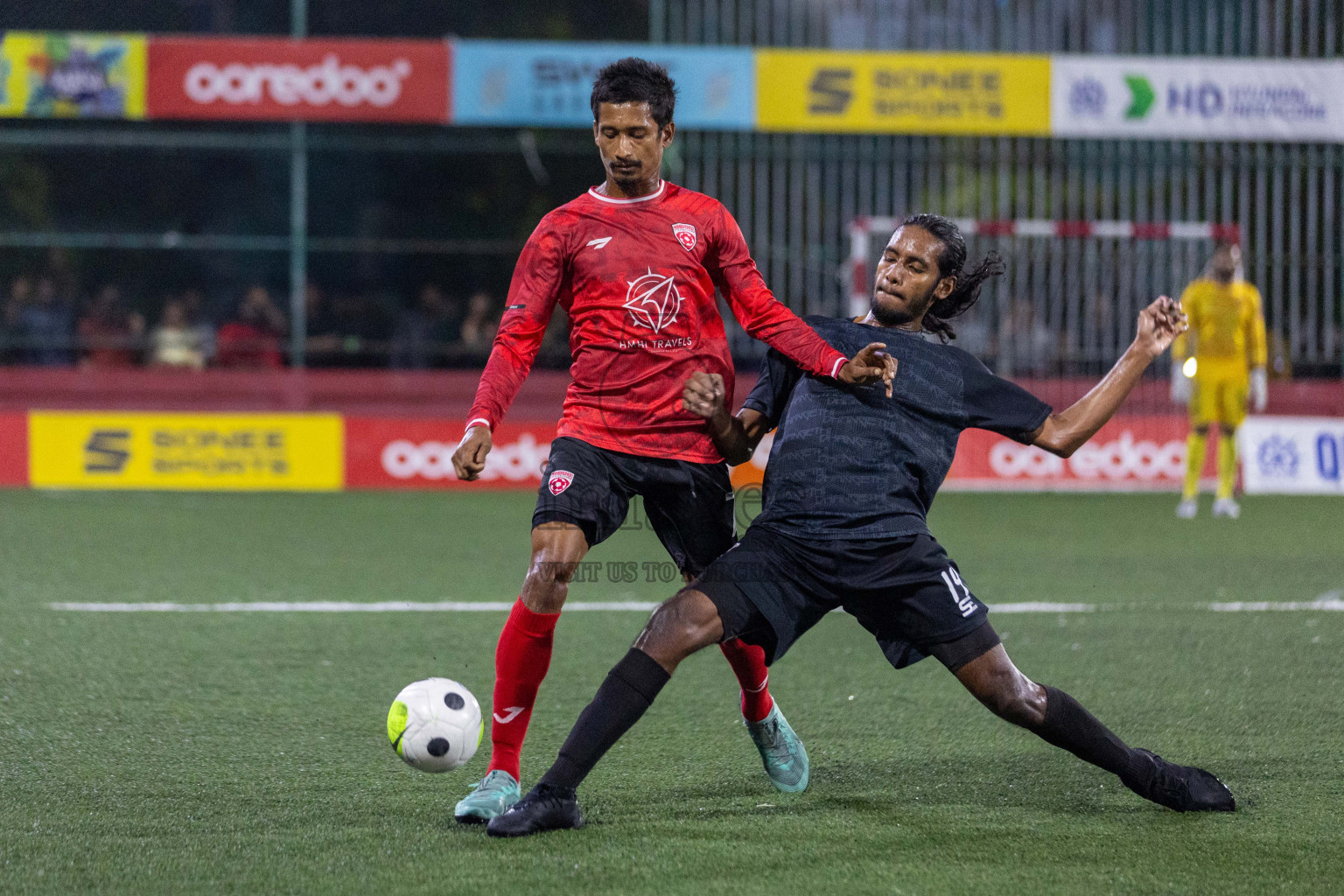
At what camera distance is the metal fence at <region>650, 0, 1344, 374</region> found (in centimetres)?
1538

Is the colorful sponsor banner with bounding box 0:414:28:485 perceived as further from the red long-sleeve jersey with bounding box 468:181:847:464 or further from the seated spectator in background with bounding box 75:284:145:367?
the red long-sleeve jersey with bounding box 468:181:847:464

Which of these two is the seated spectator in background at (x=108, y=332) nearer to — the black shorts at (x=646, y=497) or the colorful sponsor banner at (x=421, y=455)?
the colorful sponsor banner at (x=421, y=455)

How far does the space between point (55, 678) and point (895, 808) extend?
10.8ft

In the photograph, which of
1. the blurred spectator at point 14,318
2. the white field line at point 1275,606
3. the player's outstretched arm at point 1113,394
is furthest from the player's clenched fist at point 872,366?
the blurred spectator at point 14,318

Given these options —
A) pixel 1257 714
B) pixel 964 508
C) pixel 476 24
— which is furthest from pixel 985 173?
pixel 1257 714

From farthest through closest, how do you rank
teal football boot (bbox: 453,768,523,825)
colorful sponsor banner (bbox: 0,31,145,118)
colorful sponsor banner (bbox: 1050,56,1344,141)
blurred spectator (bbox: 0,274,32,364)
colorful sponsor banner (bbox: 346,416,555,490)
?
blurred spectator (bbox: 0,274,32,364) → colorful sponsor banner (bbox: 1050,56,1344,141) → colorful sponsor banner (bbox: 0,31,145,118) → colorful sponsor banner (bbox: 346,416,555,490) → teal football boot (bbox: 453,768,523,825)

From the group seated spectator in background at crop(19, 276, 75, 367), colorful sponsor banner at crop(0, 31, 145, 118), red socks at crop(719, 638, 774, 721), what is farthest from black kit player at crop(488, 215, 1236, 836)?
seated spectator in background at crop(19, 276, 75, 367)

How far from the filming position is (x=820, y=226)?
15.9 m

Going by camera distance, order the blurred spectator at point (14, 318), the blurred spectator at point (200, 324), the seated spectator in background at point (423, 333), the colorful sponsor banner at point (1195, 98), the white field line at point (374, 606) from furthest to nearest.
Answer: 1. the seated spectator in background at point (423, 333)
2. the blurred spectator at point (200, 324)
3. the blurred spectator at point (14, 318)
4. the colorful sponsor banner at point (1195, 98)
5. the white field line at point (374, 606)

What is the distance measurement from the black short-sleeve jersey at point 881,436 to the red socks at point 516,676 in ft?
2.21

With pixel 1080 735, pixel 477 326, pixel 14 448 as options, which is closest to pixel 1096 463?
pixel 477 326

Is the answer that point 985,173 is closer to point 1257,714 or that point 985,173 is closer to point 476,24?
point 476,24

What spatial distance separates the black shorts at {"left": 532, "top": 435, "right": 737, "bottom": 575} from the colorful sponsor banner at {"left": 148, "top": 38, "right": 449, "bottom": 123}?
448 inches

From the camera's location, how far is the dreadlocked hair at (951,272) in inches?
157
